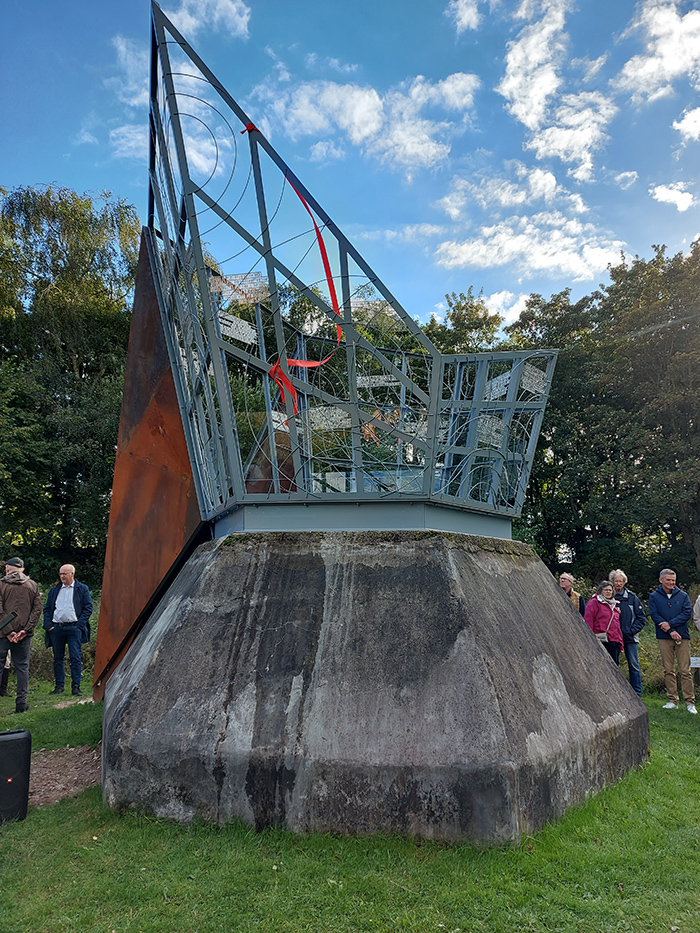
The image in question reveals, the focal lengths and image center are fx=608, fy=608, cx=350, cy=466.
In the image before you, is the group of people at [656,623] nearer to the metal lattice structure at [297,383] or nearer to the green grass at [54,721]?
the metal lattice structure at [297,383]

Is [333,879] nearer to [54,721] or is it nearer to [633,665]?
[54,721]

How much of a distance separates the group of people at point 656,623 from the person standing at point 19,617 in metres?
6.94

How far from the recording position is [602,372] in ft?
78.5

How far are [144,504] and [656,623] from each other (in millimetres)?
7049

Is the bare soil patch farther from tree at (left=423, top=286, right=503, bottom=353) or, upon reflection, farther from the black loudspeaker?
tree at (left=423, top=286, right=503, bottom=353)

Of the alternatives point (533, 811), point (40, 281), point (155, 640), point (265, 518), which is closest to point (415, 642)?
point (533, 811)

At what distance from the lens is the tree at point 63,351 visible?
22625 mm

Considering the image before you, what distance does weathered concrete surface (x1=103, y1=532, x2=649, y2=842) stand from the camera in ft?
13.3

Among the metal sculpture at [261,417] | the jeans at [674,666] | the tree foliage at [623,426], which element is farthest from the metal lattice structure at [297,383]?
the tree foliage at [623,426]

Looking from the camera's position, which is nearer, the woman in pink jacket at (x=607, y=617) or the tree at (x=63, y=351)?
the woman in pink jacket at (x=607, y=617)

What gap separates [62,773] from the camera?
5.48 meters

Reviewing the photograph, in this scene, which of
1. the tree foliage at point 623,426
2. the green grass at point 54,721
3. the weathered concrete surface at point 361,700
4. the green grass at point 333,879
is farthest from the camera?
the tree foliage at point 623,426

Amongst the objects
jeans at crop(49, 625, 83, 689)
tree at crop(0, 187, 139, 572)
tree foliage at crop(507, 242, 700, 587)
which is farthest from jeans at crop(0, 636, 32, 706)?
tree foliage at crop(507, 242, 700, 587)

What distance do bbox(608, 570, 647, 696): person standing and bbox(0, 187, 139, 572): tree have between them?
736 inches
